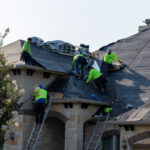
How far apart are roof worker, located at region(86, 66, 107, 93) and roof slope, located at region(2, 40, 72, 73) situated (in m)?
1.55

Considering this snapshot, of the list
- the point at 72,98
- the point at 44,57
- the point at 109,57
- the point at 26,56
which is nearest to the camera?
the point at 72,98

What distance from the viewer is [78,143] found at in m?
21.1

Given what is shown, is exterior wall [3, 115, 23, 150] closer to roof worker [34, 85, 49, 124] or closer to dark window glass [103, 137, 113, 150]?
roof worker [34, 85, 49, 124]

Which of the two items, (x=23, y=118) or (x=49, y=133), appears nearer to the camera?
(x=23, y=118)

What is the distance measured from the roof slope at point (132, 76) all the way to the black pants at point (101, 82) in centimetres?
51

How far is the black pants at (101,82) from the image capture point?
76.8ft

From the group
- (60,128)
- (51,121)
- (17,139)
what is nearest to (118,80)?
(60,128)

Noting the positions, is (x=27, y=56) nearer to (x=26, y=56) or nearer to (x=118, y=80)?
(x=26, y=56)

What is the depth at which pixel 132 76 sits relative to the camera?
2397cm

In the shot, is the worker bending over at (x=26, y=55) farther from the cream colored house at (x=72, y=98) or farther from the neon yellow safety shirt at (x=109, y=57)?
the neon yellow safety shirt at (x=109, y=57)

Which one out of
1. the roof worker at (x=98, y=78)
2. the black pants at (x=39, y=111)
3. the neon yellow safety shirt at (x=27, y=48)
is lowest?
the black pants at (x=39, y=111)

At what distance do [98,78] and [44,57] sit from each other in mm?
3512

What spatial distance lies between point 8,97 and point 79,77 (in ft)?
27.7

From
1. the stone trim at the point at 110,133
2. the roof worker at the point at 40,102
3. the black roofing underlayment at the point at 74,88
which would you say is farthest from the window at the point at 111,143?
the roof worker at the point at 40,102
